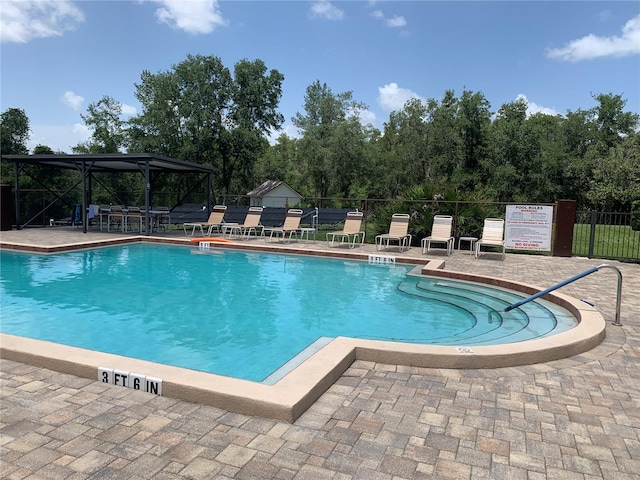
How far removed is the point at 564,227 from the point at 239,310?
29.5 feet

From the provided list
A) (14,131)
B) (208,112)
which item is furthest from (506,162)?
(14,131)

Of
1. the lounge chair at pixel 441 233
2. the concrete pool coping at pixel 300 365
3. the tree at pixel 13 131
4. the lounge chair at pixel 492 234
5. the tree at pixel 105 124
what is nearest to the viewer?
the concrete pool coping at pixel 300 365

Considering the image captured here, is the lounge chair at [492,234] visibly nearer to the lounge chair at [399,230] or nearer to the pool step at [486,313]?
the lounge chair at [399,230]

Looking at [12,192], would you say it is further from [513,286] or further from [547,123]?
[547,123]

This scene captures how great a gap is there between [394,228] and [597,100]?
126 ft

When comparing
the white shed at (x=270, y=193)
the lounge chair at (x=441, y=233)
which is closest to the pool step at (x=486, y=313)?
the lounge chair at (x=441, y=233)

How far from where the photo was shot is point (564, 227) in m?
11.5

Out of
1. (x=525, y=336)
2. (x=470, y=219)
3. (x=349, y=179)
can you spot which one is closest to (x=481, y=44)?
(x=349, y=179)

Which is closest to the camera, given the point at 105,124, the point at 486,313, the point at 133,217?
the point at 486,313

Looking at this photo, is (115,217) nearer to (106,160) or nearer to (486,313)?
(106,160)

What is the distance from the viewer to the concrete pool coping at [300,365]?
2.92m

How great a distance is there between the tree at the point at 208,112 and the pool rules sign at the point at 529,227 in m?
19.7

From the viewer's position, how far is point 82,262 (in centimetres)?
1018

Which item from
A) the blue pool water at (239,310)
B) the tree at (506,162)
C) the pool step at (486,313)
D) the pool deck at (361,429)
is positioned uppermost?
the tree at (506,162)
